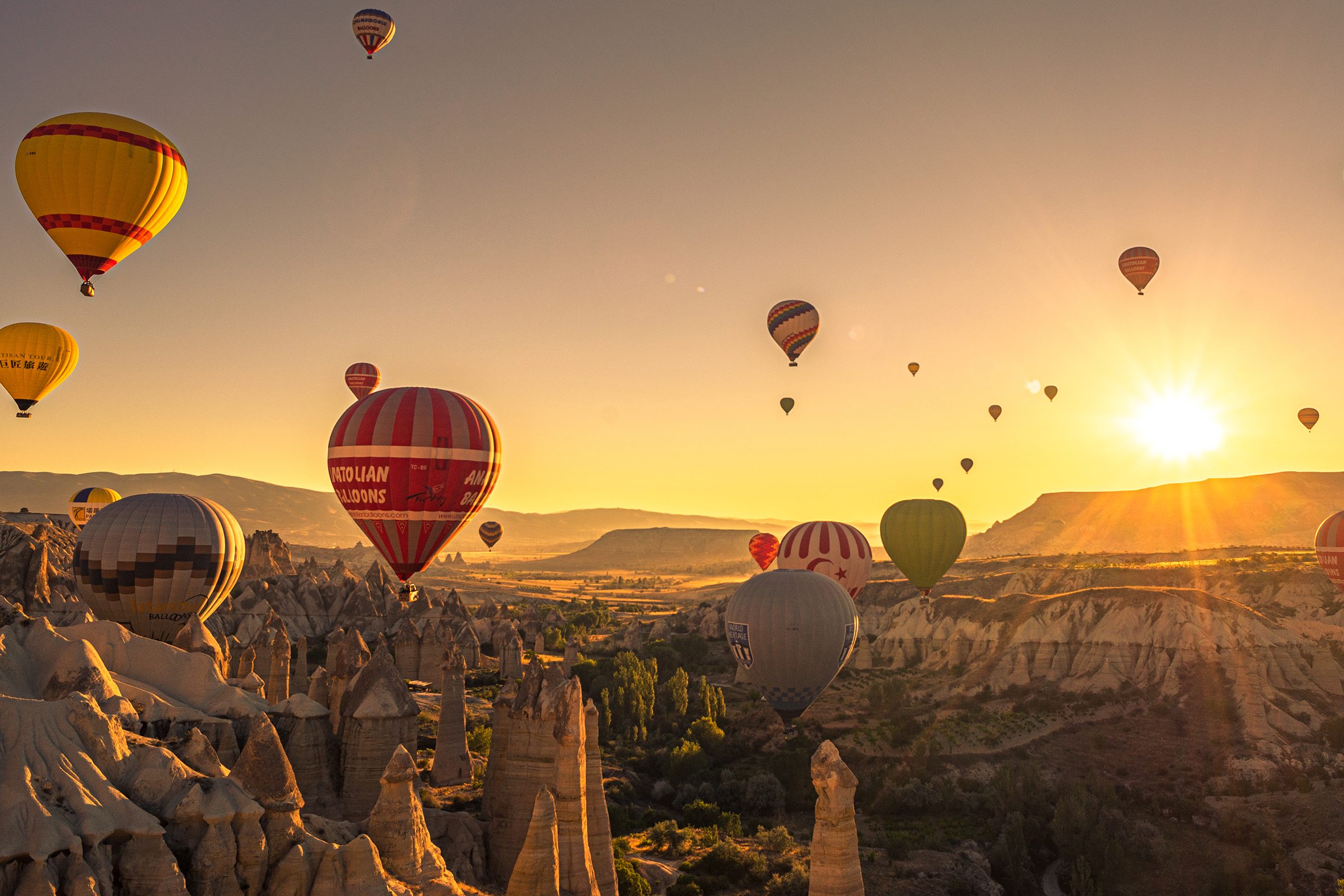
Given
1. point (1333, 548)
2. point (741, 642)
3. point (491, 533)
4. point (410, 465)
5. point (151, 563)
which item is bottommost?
point (741, 642)

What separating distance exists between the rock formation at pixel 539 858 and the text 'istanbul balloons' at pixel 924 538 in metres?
37.6

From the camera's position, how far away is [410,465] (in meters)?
28.2

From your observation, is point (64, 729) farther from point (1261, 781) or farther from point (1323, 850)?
point (1261, 781)

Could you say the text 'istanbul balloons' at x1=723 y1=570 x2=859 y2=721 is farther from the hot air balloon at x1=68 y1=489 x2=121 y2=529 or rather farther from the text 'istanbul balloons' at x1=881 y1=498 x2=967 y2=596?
the hot air balloon at x1=68 y1=489 x2=121 y2=529

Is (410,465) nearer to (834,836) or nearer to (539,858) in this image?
(539,858)

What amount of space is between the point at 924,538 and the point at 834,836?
3727cm

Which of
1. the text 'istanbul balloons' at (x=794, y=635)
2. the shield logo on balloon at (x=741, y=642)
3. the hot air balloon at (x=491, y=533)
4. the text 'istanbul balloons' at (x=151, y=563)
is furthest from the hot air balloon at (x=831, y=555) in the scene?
the hot air balloon at (x=491, y=533)

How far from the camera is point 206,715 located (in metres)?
19.5

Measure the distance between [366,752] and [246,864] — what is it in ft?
27.2

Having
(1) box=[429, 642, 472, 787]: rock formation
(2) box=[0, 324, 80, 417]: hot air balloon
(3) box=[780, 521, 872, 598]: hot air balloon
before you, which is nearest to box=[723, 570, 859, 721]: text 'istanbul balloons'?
(1) box=[429, 642, 472, 787]: rock formation

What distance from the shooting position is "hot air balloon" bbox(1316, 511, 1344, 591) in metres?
46.4

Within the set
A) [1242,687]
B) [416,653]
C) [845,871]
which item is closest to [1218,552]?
[1242,687]

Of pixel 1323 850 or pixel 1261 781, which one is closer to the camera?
pixel 1323 850

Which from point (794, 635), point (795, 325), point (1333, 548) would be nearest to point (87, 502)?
point (795, 325)
